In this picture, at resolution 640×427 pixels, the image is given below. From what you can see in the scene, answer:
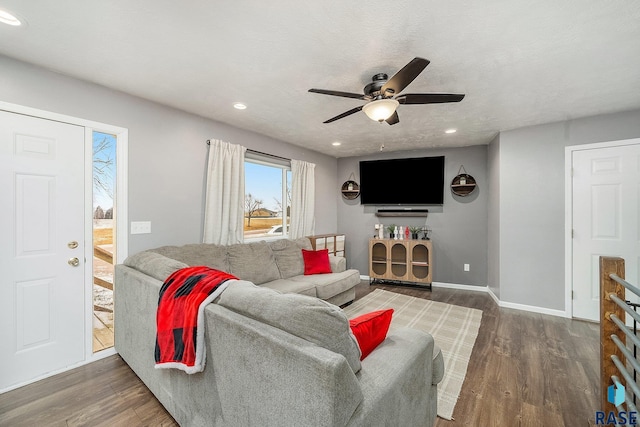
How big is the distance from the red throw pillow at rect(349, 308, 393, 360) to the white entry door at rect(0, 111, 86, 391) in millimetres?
2570

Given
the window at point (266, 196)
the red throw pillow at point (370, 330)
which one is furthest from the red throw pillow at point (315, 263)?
the red throw pillow at point (370, 330)

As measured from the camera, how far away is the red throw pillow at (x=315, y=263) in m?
3.93

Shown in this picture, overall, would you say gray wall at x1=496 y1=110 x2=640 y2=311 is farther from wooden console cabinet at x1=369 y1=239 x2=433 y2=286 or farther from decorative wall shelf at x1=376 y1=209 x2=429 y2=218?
decorative wall shelf at x1=376 y1=209 x2=429 y2=218

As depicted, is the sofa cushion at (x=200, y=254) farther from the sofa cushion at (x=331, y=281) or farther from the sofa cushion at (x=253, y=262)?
the sofa cushion at (x=331, y=281)

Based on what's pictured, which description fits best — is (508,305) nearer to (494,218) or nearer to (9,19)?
(494,218)

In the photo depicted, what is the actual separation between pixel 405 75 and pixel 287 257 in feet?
9.06

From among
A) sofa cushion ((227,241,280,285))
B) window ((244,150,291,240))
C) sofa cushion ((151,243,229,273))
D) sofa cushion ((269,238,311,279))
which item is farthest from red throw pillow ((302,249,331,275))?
sofa cushion ((151,243,229,273))

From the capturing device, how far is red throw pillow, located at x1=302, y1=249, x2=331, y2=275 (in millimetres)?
3928

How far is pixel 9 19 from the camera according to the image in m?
1.67

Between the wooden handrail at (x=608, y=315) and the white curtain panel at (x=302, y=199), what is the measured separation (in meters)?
3.76

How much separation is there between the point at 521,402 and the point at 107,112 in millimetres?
4178

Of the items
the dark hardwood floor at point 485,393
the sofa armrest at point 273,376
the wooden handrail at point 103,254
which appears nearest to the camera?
the sofa armrest at point 273,376

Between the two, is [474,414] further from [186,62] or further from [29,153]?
[29,153]

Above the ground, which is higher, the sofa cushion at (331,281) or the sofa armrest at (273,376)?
the sofa armrest at (273,376)
